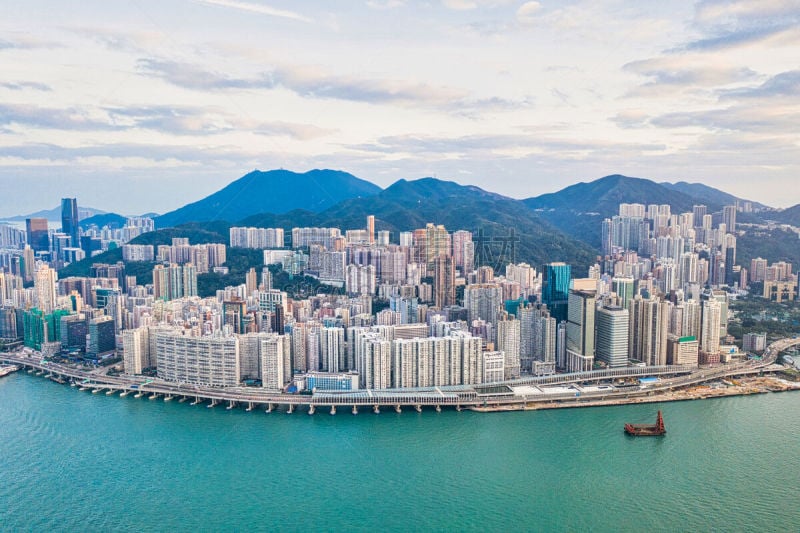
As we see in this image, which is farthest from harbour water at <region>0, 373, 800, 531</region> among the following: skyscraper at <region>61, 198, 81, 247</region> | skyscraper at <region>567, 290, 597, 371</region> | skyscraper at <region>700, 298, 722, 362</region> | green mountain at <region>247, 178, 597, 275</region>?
skyscraper at <region>61, 198, 81, 247</region>

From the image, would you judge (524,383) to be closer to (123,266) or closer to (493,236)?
(493,236)

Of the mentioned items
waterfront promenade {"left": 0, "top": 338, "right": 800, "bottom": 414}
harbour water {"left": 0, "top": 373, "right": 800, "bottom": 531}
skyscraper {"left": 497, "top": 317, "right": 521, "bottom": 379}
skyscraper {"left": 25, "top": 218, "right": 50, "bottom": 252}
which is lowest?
harbour water {"left": 0, "top": 373, "right": 800, "bottom": 531}

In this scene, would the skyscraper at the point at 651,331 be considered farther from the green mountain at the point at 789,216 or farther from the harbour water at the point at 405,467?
the green mountain at the point at 789,216

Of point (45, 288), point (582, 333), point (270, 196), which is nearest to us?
point (582, 333)

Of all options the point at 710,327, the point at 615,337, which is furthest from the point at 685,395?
the point at 710,327

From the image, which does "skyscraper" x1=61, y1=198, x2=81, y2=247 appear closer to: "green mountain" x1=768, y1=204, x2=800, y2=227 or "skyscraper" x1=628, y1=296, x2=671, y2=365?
"skyscraper" x1=628, y1=296, x2=671, y2=365

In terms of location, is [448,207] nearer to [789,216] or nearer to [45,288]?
[789,216]
